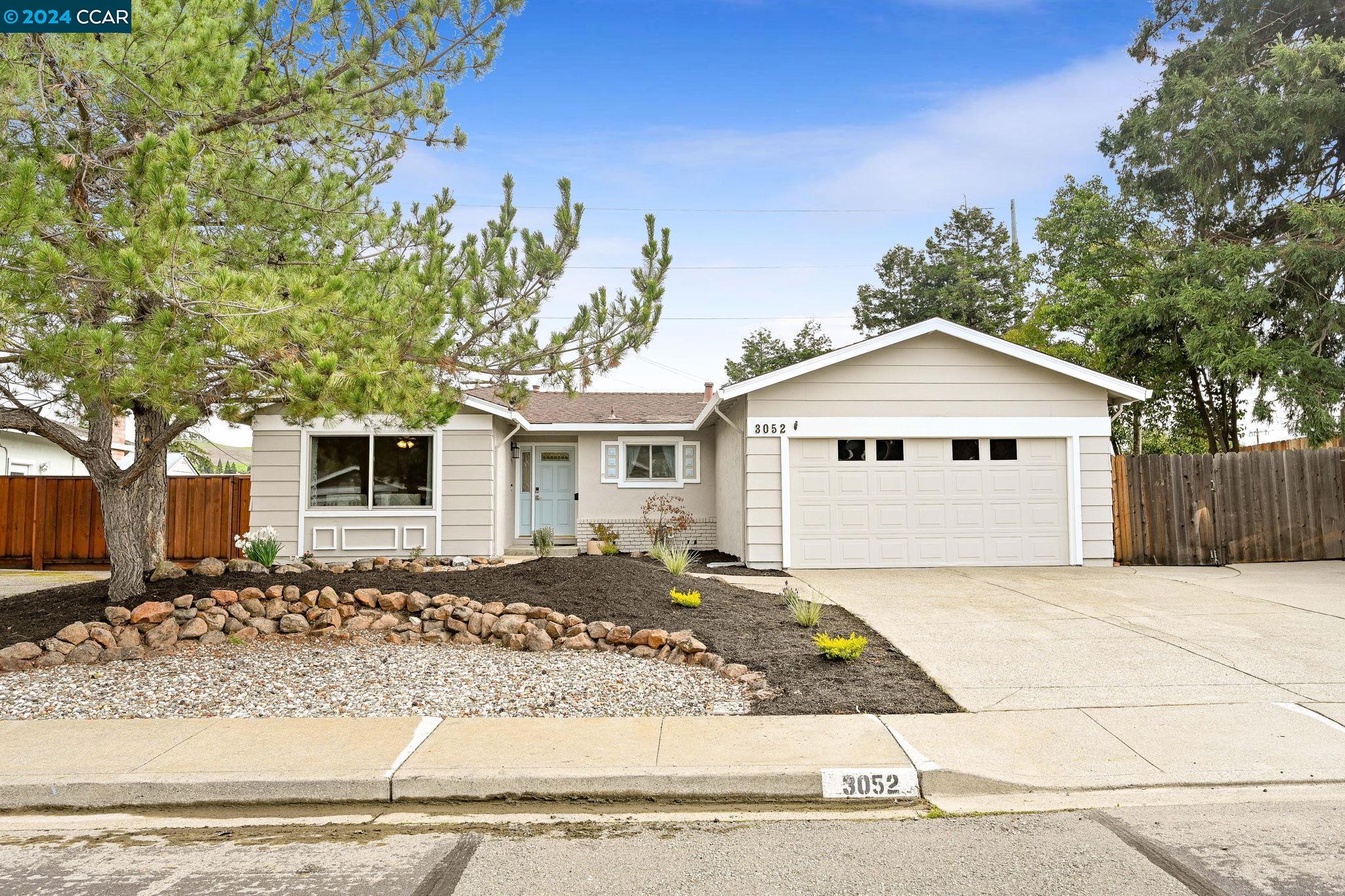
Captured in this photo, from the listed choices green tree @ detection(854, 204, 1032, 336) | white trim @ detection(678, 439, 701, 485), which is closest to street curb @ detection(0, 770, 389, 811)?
white trim @ detection(678, 439, 701, 485)

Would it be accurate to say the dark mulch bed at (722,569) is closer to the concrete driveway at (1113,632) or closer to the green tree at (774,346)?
the concrete driveway at (1113,632)

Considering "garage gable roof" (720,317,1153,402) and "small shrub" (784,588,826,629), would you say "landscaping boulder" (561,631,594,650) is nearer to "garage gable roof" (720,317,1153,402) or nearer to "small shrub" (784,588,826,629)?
"small shrub" (784,588,826,629)

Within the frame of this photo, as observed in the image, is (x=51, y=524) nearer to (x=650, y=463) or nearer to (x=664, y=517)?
(x=650, y=463)

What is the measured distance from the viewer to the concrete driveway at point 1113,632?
20.3 feet

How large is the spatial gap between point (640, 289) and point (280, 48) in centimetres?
379

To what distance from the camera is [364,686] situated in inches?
254

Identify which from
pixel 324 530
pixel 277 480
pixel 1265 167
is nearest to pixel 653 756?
pixel 324 530

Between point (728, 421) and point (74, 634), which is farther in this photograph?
point (728, 421)

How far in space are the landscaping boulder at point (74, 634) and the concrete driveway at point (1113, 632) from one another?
7134mm

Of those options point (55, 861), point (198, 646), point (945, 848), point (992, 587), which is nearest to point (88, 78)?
point (198, 646)

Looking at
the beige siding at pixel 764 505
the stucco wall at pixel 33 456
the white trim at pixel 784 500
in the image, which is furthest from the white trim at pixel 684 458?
the stucco wall at pixel 33 456

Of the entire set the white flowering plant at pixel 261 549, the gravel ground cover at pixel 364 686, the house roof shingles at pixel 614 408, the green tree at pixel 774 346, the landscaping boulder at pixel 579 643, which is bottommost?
the gravel ground cover at pixel 364 686

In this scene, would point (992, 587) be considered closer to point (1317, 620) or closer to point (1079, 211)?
point (1317, 620)

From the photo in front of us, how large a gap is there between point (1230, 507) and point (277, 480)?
52.0 ft
